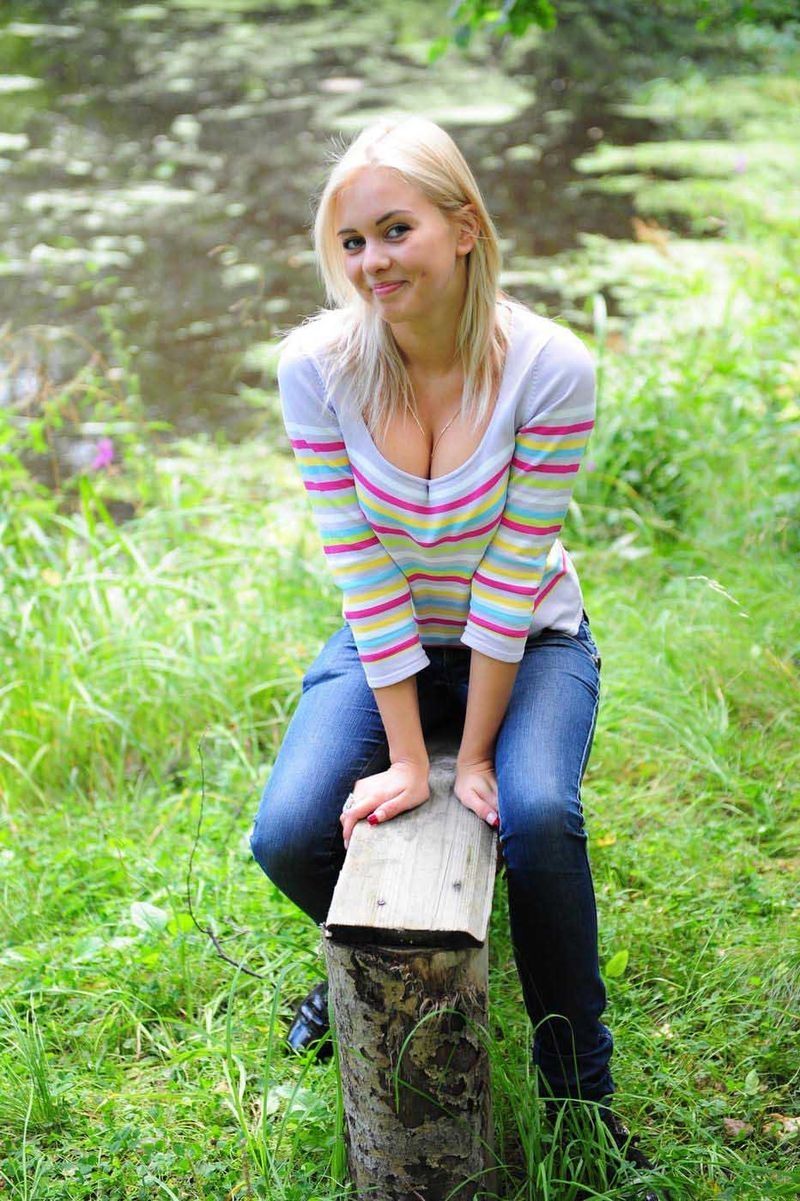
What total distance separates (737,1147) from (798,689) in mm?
1056

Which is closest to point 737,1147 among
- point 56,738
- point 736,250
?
point 56,738

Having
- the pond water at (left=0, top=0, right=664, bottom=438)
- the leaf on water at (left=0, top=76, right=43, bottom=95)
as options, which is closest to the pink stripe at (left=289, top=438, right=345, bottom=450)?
the pond water at (left=0, top=0, right=664, bottom=438)

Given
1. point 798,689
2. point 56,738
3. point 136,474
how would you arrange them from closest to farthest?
1. point 798,689
2. point 56,738
3. point 136,474

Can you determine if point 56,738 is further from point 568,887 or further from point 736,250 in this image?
point 736,250

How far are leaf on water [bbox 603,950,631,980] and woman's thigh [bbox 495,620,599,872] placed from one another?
1.31 ft

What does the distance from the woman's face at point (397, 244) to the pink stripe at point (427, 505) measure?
0.24 metres

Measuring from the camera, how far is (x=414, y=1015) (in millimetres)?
1488

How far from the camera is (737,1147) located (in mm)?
1714

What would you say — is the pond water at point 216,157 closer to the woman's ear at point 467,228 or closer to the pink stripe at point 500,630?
the woman's ear at point 467,228

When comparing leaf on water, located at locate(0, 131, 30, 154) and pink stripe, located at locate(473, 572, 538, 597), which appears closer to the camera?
pink stripe, located at locate(473, 572, 538, 597)

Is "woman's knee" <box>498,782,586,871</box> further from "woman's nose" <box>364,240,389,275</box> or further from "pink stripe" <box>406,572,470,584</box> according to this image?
"woman's nose" <box>364,240,389,275</box>

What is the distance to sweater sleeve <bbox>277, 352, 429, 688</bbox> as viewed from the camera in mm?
1809

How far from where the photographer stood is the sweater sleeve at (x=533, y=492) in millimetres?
1738

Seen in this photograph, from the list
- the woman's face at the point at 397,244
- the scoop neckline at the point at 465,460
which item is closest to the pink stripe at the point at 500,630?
the scoop neckline at the point at 465,460
